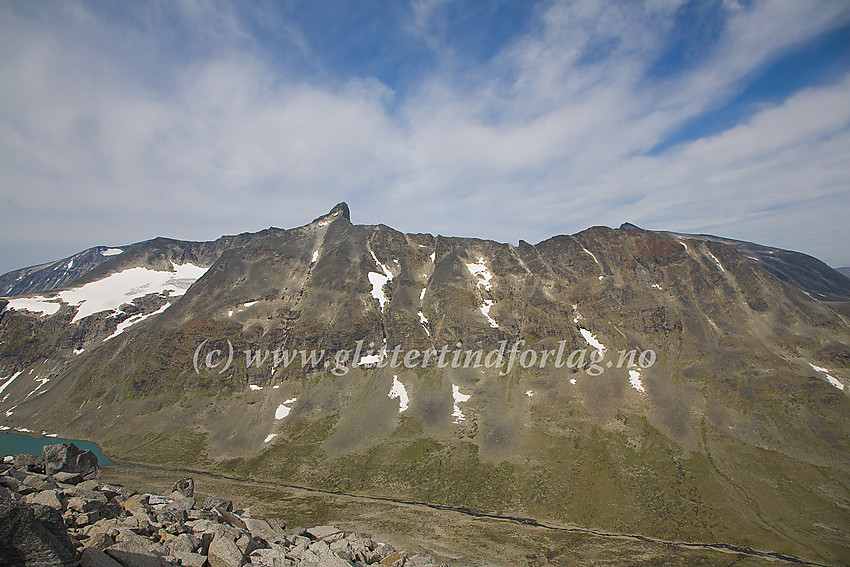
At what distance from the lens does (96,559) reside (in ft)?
51.3

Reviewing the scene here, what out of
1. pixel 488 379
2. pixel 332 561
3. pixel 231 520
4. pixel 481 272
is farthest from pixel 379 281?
pixel 332 561

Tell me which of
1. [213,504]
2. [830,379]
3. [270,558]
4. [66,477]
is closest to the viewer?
[270,558]

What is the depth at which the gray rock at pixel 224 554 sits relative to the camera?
21.5m

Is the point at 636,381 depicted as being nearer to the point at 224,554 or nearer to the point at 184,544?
the point at 224,554

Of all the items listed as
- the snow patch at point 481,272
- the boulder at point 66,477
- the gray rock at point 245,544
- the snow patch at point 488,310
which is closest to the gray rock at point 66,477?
the boulder at point 66,477

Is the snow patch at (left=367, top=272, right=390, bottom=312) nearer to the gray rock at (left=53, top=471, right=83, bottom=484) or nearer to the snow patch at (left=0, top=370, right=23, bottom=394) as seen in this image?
the gray rock at (left=53, top=471, right=83, bottom=484)

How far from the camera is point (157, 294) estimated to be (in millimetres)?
199875

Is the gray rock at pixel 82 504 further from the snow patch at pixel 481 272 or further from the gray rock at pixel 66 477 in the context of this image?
the snow patch at pixel 481 272

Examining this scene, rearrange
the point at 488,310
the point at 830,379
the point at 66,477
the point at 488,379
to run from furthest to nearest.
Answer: the point at 488,310, the point at 488,379, the point at 830,379, the point at 66,477

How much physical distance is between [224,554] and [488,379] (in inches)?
4421

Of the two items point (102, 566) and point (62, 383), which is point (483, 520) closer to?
point (102, 566)

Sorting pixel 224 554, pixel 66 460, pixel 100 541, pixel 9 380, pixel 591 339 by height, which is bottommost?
pixel 9 380

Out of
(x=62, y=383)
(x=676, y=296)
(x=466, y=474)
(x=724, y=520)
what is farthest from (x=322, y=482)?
(x=676, y=296)

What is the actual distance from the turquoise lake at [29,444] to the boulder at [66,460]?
308 feet
